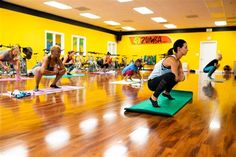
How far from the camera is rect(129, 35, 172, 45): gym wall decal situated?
16288 mm

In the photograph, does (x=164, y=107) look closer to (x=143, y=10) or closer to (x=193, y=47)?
(x=143, y=10)

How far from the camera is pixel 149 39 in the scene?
1677 cm

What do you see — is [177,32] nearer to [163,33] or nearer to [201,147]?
[163,33]

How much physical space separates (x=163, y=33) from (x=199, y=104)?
1307 centimetres

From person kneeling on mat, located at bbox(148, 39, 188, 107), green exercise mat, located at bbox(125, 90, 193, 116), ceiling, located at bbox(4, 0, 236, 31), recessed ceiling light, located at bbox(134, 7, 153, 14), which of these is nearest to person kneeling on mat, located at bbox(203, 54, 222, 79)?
ceiling, located at bbox(4, 0, 236, 31)

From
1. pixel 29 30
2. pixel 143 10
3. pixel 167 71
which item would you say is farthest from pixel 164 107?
pixel 29 30

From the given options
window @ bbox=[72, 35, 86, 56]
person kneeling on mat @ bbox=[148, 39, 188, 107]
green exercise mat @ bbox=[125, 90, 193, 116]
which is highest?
window @ bbox=[72, 35, 86, 56]

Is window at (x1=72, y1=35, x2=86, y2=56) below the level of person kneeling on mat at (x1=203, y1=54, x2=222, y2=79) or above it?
above

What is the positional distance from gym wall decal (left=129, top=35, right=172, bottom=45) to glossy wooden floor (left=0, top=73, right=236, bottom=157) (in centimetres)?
1322

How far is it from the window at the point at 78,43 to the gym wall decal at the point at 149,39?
4.68m

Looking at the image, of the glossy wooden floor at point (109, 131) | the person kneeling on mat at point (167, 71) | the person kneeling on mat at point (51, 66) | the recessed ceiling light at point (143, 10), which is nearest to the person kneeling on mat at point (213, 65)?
the recessed ceiling light at point (143, 10)

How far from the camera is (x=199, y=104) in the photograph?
373 cm

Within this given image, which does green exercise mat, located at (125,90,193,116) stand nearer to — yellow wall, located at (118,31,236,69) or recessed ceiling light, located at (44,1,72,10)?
recessed ceiling light, located at (44,1,72,10)

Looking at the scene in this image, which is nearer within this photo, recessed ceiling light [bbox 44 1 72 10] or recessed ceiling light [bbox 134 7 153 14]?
recessed ceiling light [bbox 44 1 72 10]
